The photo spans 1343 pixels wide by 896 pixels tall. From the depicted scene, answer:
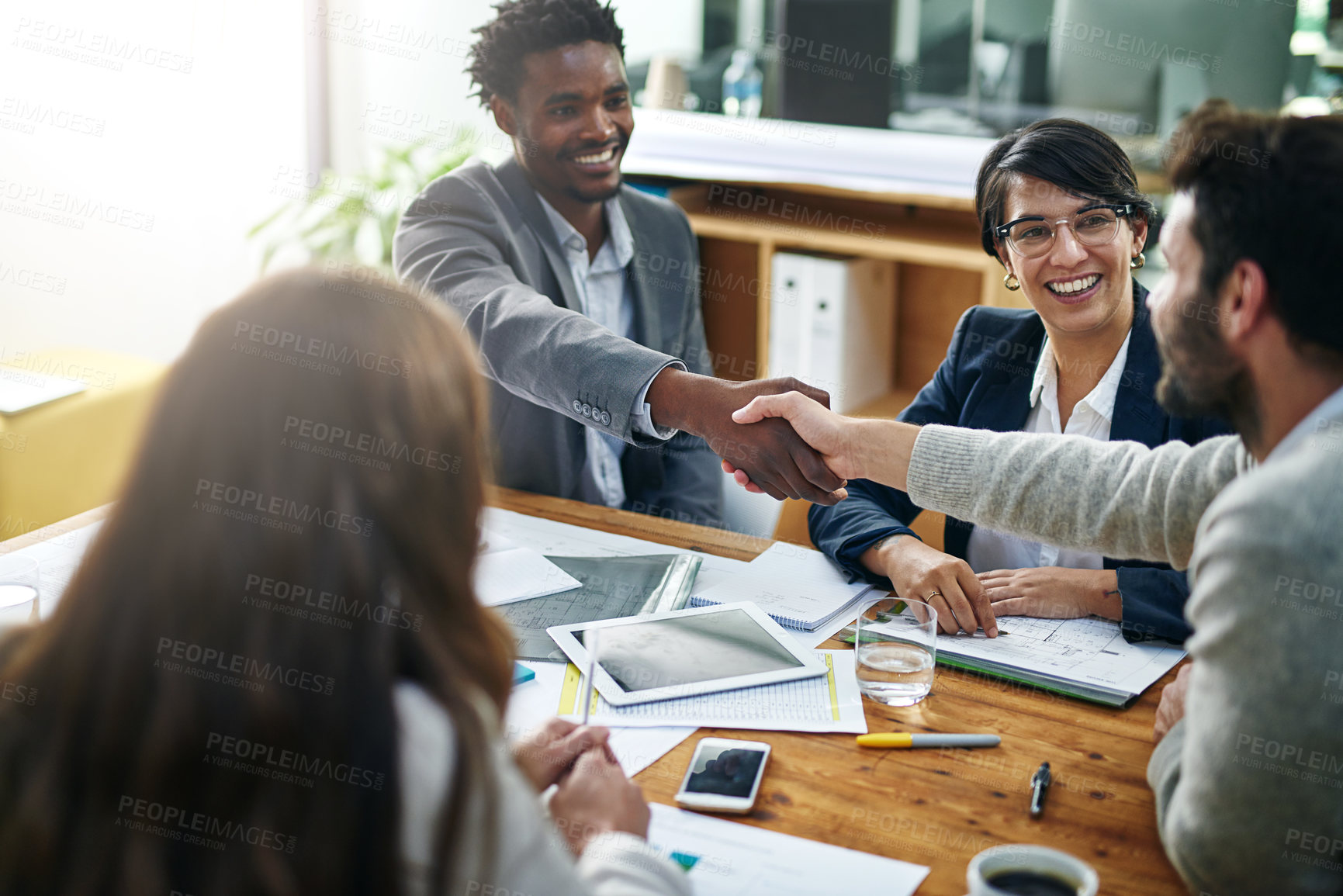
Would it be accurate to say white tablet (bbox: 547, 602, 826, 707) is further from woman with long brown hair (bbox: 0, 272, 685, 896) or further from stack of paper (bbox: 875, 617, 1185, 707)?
woman with long brown hair (bbox: 0, 272, 685, 896)

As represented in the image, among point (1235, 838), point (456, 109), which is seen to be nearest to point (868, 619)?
point (1235, 838)

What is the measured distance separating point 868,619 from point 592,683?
0.40m

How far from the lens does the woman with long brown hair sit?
74cm

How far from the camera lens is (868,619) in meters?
1.52

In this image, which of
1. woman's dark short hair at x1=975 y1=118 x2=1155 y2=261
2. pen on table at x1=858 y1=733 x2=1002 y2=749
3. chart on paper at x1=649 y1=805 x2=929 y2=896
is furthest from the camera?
woman's dark short hair at x1=975 y1=118 x2=1155 y2=261

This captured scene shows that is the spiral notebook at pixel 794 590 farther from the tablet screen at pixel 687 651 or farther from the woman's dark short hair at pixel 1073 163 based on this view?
the woman's dark short hair at pixel 1073 163

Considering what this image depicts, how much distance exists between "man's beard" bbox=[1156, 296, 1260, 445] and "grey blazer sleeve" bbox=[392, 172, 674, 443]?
0.90 metres

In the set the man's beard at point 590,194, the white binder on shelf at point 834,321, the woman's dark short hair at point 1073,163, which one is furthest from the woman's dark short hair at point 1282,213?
the white binder on shelf at point 834,321

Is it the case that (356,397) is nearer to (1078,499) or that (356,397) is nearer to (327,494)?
(327,494)

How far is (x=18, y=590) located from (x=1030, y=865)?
48.3 inches

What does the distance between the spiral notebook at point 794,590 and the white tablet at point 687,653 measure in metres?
0.05

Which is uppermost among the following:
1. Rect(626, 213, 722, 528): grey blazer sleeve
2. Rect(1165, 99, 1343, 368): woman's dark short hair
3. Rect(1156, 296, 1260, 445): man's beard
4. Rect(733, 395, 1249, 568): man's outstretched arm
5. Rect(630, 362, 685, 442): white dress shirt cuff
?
Rect(1165, 99, 1343, 368): woman's dark short hair

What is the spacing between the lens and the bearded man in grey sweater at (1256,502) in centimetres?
85

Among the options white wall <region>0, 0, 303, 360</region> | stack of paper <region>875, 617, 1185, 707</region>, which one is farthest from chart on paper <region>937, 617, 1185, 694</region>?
white wall <region>0, 0, 303, 360</region>
